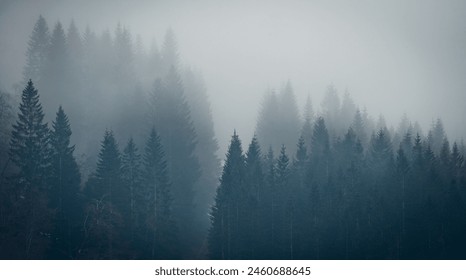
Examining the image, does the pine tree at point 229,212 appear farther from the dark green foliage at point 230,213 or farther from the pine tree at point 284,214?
the pine tree at point 284,214

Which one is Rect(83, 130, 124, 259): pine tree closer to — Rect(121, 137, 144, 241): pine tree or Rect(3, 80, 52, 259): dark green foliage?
Rect(121, 137, 144, 241): pine tree

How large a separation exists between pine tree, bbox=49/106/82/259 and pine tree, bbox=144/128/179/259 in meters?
5.72

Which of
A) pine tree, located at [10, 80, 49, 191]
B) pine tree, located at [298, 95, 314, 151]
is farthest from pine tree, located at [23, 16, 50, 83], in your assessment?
pine tree, located at [298, 95, 314, 151]

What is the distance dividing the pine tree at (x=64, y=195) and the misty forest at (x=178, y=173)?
0.27 feet

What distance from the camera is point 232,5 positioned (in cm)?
3931

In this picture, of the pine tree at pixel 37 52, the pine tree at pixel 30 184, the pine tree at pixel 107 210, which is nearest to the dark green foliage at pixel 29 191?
the pine tree at pixel 30 184

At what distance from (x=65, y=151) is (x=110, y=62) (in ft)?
52.2

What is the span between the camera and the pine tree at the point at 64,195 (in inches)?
1230

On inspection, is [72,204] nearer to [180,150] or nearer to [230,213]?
[230,213]

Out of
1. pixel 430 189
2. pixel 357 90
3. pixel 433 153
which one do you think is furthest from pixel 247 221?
pixel 357 90

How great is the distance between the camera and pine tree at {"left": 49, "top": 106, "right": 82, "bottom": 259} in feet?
103

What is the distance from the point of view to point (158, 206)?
35969 mm

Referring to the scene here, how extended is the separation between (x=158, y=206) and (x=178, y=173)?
224 inches
